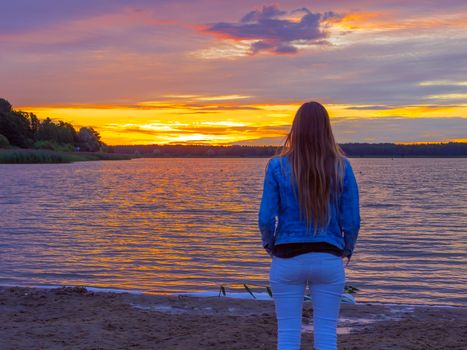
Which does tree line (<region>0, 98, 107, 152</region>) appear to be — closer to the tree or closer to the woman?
the tree

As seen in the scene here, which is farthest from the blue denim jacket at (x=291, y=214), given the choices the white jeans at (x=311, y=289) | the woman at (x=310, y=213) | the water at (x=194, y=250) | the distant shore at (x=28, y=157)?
the distant shore at (x=28, y=157)

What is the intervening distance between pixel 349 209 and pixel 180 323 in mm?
4014

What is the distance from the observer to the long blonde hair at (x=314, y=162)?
420cm

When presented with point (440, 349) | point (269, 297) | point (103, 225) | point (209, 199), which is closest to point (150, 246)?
point (103, 225)

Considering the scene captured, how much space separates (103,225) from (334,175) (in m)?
19.2

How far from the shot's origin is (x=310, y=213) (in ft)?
13.7

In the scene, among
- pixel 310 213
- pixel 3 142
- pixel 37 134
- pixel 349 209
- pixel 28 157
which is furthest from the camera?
pixel 37 134

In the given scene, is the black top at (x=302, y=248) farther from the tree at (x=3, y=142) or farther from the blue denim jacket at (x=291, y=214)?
the tree at (x=3, y=142)

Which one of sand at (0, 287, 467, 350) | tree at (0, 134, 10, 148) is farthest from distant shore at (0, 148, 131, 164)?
sand at (0, 287, 467, 350)

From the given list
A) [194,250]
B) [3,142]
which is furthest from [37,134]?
[194,250]

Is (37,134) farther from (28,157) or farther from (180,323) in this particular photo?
(180,323)

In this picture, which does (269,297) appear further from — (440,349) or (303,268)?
(303,268)

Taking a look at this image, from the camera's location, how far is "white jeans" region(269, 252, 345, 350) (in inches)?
166

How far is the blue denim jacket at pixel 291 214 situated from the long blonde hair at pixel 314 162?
49 millimetres
